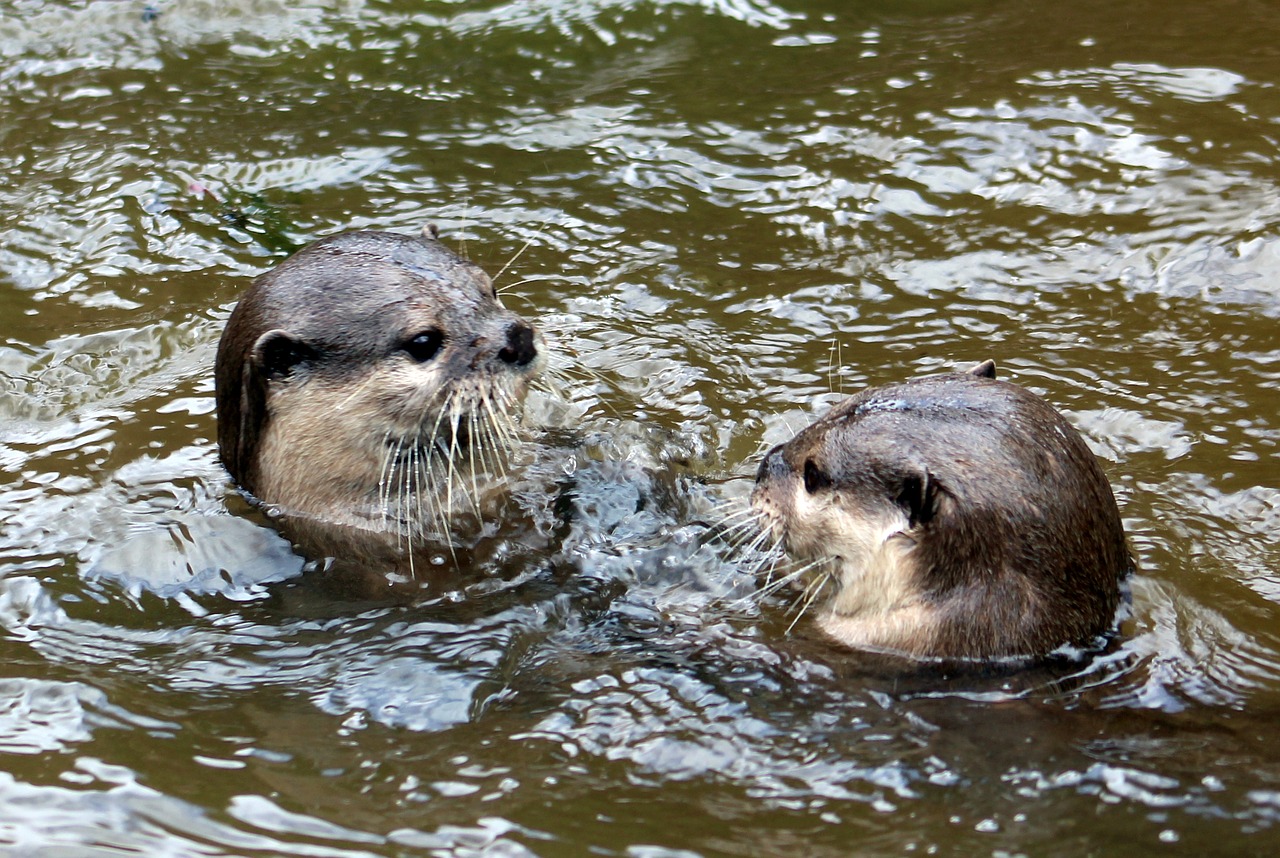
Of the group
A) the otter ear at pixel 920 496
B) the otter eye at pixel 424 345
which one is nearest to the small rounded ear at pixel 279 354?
the otter eye at pixel 424 345

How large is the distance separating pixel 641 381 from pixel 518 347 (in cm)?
103

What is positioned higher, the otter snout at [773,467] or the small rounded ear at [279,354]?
the small rounded ear at [279,354]

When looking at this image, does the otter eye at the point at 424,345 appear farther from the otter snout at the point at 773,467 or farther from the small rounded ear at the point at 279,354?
the otter snout at the point at 773,467

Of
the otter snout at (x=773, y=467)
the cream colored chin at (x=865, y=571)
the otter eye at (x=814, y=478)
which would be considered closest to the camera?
the cream colored chin at (x=865, y=571)

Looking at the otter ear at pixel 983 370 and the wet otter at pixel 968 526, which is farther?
the otter ear at pixel 983 370

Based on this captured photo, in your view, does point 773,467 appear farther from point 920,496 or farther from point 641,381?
point 641,381

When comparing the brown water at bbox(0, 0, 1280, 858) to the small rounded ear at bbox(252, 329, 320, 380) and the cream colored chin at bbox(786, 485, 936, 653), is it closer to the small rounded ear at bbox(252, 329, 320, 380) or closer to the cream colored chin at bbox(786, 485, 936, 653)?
the cream colored chin at bbox(786, 485, 936, 653)

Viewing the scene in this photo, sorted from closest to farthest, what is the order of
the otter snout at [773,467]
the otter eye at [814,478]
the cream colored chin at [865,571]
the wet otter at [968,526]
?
the wet otter at [968,526] → the cream colored chin at [865,571] → the otter eye at [814,478] → the otter snout at [773,467]

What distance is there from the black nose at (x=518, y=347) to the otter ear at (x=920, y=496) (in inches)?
42.7

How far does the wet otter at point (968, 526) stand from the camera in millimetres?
3160

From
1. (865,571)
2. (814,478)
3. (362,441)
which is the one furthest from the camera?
(362,441)

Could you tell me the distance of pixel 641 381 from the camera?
474cm

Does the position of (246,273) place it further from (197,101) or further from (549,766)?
(549,766)

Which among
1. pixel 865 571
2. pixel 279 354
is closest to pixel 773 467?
pixel 865 571
